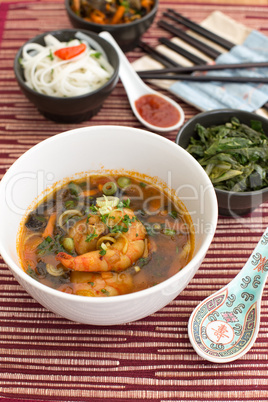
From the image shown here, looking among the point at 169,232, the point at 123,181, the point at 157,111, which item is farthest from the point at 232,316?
the point at 157,111

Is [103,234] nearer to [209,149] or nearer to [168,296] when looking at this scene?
[168,296]

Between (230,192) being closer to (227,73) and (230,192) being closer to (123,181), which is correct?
(123,181)

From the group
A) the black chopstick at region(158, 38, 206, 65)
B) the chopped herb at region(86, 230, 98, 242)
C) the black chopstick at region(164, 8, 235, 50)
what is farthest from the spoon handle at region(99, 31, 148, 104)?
the chopped herb at region(86, 230, 98, 242)

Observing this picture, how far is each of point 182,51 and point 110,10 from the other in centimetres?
56

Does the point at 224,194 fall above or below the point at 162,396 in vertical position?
above

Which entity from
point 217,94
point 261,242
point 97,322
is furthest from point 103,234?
point 217,94

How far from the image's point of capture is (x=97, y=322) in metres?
1.46

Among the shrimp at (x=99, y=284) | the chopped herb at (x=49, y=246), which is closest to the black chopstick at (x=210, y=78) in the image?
the chopped herb at (x=49, y=246)

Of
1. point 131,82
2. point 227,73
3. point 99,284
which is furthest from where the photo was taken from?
point 227,73

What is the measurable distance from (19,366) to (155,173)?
3.11 ft

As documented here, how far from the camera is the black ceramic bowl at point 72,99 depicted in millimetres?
2271

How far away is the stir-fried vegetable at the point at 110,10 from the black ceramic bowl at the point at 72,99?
0.36 meters

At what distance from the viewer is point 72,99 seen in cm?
225

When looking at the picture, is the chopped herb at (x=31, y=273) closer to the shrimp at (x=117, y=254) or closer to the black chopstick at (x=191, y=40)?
the shrimp at (x=117, y=254)
